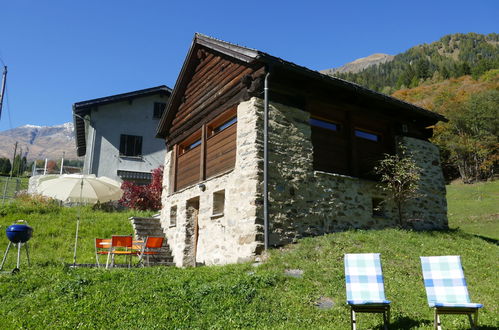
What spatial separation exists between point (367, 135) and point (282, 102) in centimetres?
383

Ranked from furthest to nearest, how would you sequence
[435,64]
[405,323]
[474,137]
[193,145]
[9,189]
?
[435,64] → [474,137] → [9,189] → [193,145] → [405,323]

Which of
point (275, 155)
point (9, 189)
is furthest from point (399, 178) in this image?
point (9, 189)

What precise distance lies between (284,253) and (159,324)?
3869 millimetres

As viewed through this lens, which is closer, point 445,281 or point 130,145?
point 445,281

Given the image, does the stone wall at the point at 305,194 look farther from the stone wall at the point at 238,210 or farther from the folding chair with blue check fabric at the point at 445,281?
the folding chair with blue check fabric at the point at 445,281

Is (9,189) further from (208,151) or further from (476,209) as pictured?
(476,209)

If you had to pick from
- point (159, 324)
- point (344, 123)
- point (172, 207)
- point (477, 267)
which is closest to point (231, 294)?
point (159, 324)

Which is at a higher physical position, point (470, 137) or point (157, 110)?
point (470, 137)

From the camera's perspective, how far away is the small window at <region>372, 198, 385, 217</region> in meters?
12.0

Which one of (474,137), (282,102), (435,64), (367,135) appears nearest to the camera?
(282,102)

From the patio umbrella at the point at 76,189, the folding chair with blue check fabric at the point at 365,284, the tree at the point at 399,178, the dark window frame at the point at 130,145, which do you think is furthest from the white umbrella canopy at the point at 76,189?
the dark window frame at the point at 130,145

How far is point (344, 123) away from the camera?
39.8 ft

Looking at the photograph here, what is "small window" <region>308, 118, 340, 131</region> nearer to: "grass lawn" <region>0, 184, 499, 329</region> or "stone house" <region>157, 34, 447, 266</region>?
"stone house" <region>157, 34, 447, 266</region>

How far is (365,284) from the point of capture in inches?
221
